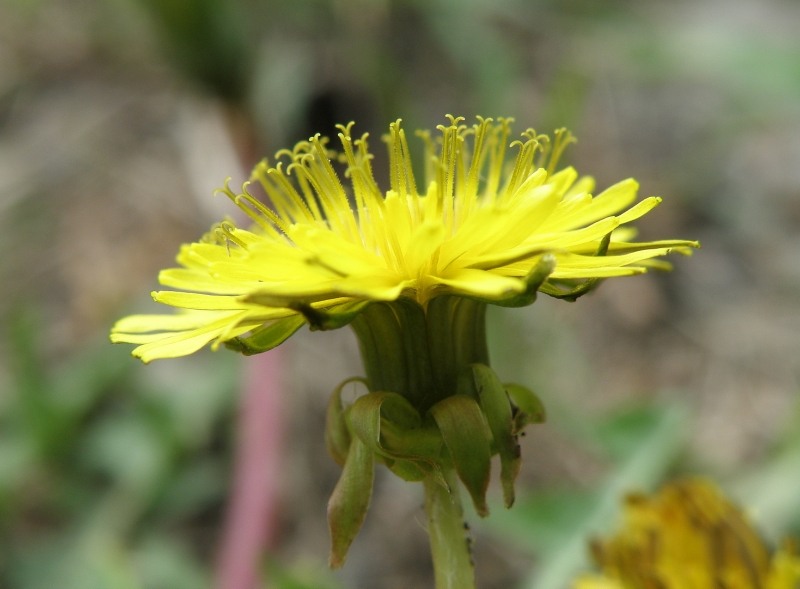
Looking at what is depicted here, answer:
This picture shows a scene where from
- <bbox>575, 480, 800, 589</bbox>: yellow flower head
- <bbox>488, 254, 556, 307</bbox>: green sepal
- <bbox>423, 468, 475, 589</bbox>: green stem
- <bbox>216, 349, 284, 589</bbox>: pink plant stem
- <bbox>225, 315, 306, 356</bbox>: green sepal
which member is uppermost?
<bbox>488, 254, 556, 307</bbox>: green sepal

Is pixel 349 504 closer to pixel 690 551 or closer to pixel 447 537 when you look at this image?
pixel 447 537

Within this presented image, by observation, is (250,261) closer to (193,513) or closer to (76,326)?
(193,513)

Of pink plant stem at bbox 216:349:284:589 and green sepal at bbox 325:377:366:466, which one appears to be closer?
green sepal at bbox 325:377:366:466

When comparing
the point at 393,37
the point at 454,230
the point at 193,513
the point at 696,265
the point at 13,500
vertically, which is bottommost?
the point at 193,513

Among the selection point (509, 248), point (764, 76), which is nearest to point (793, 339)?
point (764, 76)

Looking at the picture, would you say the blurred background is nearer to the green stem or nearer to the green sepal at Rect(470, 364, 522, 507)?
the green stem

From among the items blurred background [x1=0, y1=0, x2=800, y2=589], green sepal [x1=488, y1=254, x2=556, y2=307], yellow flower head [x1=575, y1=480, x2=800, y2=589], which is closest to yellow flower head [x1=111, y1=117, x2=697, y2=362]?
green sepal [x1=488, y1=254, x2=556, y2=307]

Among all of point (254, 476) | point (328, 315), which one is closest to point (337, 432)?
point (328, 315)
